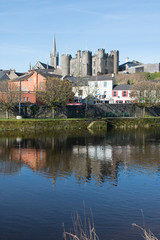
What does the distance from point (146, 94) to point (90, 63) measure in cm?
7050

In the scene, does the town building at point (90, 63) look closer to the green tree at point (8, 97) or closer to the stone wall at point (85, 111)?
the stone wall at point (85, 111)

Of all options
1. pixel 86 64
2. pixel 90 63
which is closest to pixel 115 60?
pixel 90 63

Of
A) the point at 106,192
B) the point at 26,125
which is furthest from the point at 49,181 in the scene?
the point at 26,125

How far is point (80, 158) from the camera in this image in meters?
30.3

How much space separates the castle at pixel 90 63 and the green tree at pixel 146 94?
59663 mm

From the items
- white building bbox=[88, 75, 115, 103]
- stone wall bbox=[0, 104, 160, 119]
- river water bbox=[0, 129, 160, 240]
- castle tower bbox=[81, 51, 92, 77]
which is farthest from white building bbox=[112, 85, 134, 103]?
river water bbox=[0, 129, 160, 240]

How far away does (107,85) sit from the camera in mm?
100000

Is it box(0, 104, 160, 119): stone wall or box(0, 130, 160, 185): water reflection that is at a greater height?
box(0, 104, 160, 119): stone wall

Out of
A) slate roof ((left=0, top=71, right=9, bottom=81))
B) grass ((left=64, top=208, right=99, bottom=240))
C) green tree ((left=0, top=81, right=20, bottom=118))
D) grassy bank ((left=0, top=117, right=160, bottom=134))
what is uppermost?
slate roof ((left=0, top=71, right=9, bottom=81))

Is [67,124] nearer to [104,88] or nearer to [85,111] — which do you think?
[85,111]

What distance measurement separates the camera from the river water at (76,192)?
14.1 metres

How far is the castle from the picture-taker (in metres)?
145

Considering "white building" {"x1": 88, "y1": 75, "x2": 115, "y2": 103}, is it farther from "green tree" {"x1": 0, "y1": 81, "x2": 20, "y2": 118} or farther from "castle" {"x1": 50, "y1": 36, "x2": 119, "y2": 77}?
"castle" {"x1": 50, "y1": 36, "x2": 119, "y2": 77}

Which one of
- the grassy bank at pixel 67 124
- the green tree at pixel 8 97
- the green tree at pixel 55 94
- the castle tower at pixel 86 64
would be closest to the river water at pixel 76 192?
the grassy bank at pixel 67 124
